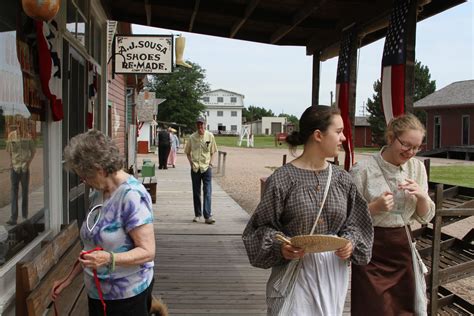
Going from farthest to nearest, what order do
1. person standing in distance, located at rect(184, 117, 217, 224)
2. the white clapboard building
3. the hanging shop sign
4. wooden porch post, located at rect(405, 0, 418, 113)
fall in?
the white clapboard building < person standing in distance, located at rect(184, 117, 217, 224) < the hanging shop sign < wooden porch post, located at rect(405, 0, 418, 113)

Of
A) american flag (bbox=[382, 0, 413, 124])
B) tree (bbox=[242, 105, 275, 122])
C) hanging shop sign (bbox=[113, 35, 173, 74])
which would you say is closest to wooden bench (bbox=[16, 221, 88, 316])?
american flag (bbox=[382, 0, 413, 124])

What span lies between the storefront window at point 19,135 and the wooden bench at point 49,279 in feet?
0.93

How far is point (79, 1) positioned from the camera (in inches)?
219

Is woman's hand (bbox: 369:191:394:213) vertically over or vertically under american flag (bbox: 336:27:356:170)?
under

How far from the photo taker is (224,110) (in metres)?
114

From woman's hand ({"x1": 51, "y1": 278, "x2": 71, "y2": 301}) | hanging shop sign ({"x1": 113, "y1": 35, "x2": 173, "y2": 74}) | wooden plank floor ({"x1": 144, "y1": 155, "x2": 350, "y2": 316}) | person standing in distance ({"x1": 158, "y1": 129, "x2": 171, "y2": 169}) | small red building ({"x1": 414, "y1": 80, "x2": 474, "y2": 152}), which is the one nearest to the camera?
woman's hand ({"x1": 51, "y1": 278, "x2": 71, "y2": 301})

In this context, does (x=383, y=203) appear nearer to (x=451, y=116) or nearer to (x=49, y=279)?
(x=49, y=279)

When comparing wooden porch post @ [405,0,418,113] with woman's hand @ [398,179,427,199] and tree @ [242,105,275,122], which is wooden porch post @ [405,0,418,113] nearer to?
woman's hand @ [398,179,427,199]

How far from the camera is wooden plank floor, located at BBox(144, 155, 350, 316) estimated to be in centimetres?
460

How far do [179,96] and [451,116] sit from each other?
155 feet

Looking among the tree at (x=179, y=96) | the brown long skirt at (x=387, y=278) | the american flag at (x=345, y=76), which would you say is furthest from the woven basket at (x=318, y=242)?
the tree at (x=179, y=96)

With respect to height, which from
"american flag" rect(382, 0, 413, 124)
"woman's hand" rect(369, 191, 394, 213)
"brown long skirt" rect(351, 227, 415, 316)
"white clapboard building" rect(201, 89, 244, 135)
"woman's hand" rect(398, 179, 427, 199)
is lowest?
"brown long skirt" rect(351, 227, 415, 316)

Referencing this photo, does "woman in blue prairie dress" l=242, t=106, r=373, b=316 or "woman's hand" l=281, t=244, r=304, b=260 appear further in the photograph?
"woman in blue prairie dress" l=242, t=106, r=373, b=316

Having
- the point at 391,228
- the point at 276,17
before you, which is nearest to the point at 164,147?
the point at 276,17
